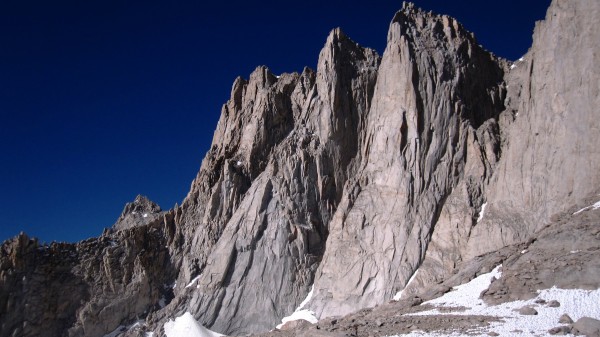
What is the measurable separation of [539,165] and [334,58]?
27.7 m

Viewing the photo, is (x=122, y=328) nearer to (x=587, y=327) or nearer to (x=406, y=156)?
(x=406, y=156)

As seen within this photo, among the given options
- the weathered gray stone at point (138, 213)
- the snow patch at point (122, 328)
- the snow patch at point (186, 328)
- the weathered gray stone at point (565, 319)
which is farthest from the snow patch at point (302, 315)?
the weathered gray stone at point (138, 213)

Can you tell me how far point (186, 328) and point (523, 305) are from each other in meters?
38.5

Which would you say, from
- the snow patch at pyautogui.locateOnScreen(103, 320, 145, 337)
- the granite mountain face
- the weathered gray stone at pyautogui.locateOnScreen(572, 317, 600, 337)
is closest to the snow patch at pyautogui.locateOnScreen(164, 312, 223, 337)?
the granite mountain face

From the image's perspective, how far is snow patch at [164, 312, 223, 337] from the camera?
54125 millimetres

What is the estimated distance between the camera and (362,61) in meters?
65.1

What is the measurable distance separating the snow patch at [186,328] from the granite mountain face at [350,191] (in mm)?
919

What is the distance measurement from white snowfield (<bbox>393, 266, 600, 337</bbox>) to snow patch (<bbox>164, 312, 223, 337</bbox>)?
3300cm

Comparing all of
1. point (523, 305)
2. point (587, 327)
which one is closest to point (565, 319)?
point (587, 327)

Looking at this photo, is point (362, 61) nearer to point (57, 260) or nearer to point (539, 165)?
point (539, 165)

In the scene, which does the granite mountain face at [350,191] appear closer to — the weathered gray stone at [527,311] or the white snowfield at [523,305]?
the white snowfield at [523,305]

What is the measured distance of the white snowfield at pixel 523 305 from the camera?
70.1 ft

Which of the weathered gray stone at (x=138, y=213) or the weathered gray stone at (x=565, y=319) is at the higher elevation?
the weathered gray stone at (x=138, y=213)

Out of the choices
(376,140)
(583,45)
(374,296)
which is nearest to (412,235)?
(374,296)
